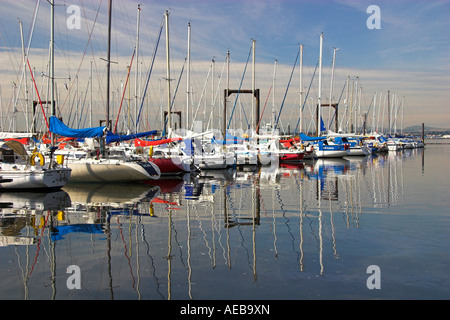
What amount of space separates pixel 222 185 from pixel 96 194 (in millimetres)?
7560

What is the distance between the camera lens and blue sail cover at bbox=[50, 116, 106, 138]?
983 inches

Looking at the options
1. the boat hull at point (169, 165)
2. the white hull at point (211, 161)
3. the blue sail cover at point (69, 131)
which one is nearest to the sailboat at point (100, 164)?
the blue sail cover at point (69, 131)

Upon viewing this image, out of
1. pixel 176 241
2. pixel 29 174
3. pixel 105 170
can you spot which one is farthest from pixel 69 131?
pixel 176 241

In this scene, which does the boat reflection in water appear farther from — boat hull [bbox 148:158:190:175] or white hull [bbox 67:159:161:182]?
boat hull [bbox 148:158:190:175]

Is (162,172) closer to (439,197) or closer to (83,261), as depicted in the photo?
(439,197)

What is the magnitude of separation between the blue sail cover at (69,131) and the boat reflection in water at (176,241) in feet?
18.3

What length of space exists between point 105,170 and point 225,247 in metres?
16.2

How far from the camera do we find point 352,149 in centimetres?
6275

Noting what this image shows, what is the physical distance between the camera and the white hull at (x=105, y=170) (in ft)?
81.3

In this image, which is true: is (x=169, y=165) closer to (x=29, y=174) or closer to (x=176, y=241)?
(x=29, y=174)

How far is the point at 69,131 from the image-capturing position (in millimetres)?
25312
